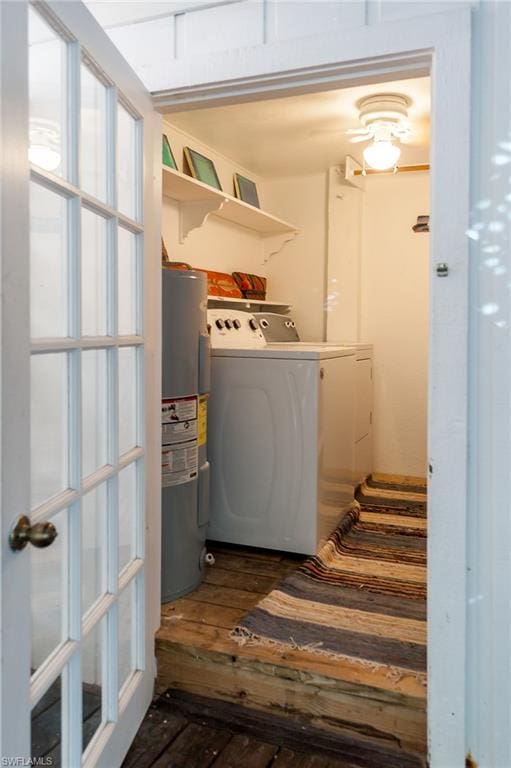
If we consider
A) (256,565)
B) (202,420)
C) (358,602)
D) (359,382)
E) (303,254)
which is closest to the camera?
(358,602)

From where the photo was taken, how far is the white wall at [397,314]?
3.87 m

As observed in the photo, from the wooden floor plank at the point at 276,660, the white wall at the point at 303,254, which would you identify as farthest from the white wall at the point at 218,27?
the white wall at the point at 303,254

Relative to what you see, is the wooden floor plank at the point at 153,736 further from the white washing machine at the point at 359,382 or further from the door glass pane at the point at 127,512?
the white washing machine at the point at 359,382

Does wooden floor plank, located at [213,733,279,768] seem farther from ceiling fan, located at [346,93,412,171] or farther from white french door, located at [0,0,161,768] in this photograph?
ceiling fan, located at [346,93,412,171]

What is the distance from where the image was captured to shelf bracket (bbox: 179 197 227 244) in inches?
114

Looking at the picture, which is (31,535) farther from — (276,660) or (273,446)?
(273,446)

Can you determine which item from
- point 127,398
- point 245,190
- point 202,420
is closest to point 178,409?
point 202,420

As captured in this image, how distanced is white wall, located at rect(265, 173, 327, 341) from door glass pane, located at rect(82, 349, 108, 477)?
2.71 metres

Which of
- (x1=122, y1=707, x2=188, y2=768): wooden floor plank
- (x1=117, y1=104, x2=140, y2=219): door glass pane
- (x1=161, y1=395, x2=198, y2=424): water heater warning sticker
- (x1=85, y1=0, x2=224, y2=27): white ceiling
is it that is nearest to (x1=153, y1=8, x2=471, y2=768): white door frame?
(x1=85, y1=0, x2=224, y2=27): white ceiling

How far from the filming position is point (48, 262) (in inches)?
47.7

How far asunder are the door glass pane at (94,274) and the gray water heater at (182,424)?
22.9 inches

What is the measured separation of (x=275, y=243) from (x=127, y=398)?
2.69m

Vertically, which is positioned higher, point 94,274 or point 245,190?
point 245,190

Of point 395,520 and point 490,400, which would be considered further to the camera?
point 395,520
